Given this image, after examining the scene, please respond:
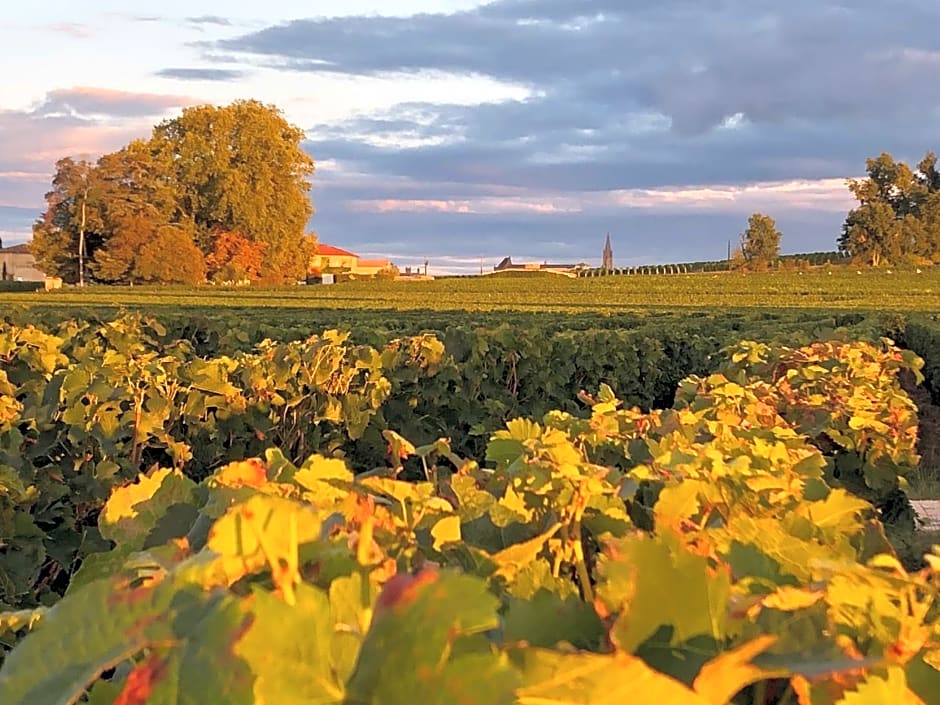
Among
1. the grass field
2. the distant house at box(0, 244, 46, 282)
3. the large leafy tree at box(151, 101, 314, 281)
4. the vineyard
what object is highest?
the large leafy tree at box(151, 101, 314, 281)

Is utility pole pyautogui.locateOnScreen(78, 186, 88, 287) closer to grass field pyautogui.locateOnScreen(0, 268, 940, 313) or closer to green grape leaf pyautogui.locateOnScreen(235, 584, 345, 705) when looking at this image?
grass field pyautogui.locateOnScreen(0, 268, 940, 313)

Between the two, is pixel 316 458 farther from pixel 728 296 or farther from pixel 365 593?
pixel 728 296

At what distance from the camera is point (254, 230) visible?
68.5 m

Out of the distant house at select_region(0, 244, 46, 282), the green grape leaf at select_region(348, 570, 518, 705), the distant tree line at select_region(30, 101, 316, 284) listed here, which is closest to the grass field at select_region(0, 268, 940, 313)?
the distant tree line at select_region(30, 101, 316, 284)

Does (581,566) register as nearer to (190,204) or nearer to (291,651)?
(291,651)

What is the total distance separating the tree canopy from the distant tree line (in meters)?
43.1

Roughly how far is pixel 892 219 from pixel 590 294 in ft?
129

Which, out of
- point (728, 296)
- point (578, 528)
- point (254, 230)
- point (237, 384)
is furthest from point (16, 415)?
point (254, 230)

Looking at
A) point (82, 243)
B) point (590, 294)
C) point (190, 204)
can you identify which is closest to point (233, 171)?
point (190, 204)

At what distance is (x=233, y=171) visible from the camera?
6775 centimetres

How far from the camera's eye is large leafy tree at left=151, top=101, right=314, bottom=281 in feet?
224

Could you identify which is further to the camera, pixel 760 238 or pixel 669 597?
pixel 760 238

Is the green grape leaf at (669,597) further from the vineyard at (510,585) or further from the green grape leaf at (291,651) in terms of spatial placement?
the green grape leaf at (291,651)

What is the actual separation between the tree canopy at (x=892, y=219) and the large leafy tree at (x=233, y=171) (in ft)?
144
